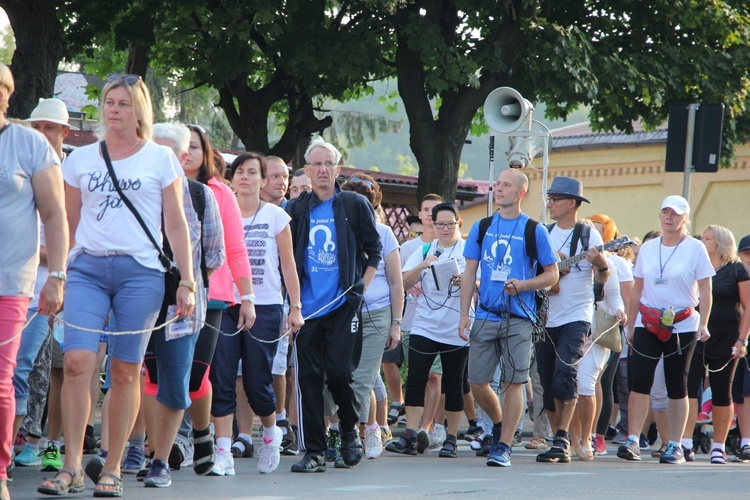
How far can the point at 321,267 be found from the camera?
8.14 meters

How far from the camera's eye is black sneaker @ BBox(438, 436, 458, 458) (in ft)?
32.3

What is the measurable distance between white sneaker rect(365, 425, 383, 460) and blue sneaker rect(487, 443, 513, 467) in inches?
37.4

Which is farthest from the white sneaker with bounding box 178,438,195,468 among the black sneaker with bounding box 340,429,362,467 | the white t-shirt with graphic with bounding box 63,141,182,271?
the white t-shirt with graphic with bounding box 63,141,182,271

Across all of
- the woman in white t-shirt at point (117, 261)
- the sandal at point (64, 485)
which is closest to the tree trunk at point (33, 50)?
the woman in white t-shirt at point (117, 261)

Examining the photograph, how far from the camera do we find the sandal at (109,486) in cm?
589

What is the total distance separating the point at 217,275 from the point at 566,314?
3589 mm

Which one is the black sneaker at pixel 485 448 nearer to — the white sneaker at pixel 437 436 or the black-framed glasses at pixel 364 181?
the white sneaker at pixel 437 436

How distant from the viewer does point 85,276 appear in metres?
5.89

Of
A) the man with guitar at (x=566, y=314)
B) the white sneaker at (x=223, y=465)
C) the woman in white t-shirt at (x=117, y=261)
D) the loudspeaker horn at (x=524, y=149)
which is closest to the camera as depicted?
the woman in white t-shirt at (x=117, y=261)

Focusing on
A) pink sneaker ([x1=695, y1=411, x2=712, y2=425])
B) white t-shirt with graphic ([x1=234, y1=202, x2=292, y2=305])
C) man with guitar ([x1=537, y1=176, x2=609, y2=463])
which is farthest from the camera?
pink sneaker ([x1=695, y1=411, x2=712, y2=425])

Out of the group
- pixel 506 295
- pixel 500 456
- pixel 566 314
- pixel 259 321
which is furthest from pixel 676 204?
pixel 259 321

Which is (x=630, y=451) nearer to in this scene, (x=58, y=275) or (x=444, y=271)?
(x=444, y=271)

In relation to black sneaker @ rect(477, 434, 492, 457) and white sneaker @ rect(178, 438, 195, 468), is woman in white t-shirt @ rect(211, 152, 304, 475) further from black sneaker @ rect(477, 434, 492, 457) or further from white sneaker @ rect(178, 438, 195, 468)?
black sneaker @ rect(477, 434, 492, 457)

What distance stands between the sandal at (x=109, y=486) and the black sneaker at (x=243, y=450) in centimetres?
311
